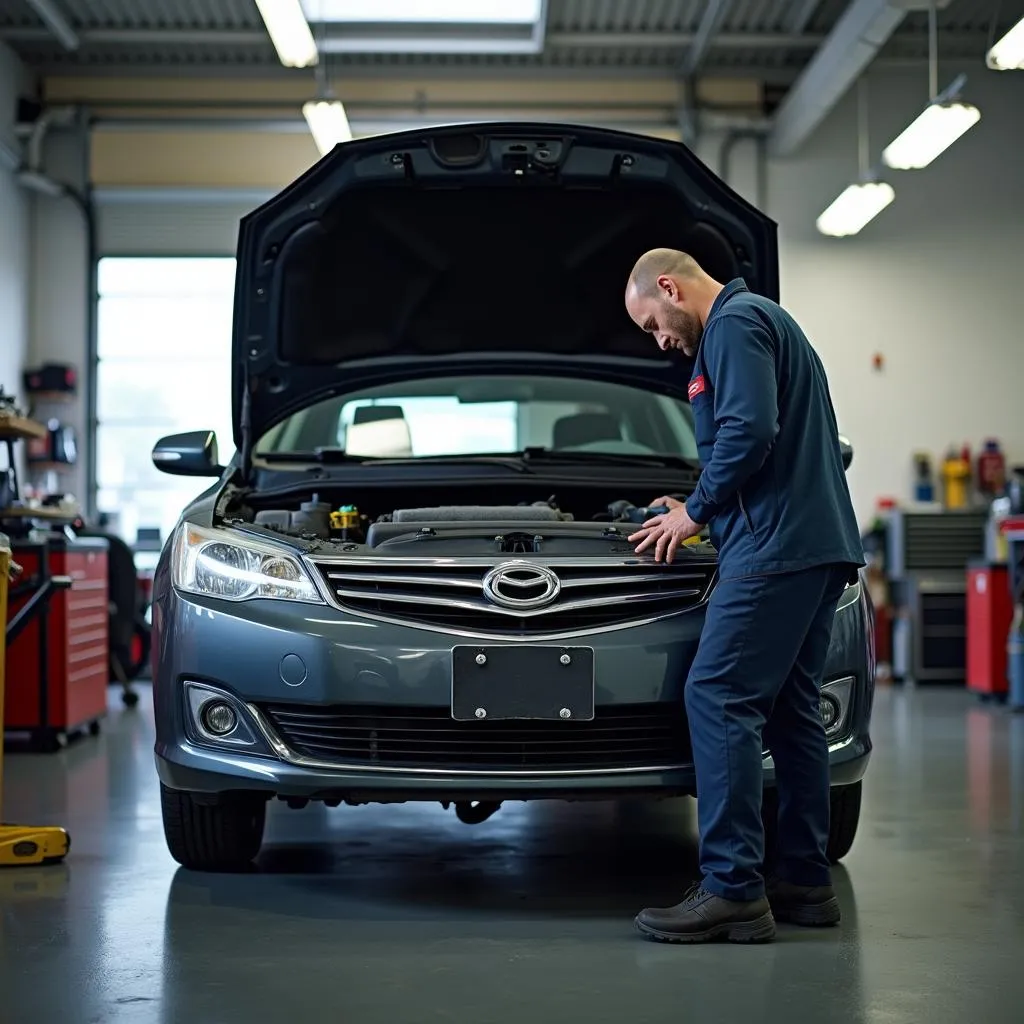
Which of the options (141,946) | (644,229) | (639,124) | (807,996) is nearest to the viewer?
(807,996)

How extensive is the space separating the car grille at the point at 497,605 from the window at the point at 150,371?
876 centimetres

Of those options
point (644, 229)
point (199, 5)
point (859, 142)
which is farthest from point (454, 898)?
point (859, 142)

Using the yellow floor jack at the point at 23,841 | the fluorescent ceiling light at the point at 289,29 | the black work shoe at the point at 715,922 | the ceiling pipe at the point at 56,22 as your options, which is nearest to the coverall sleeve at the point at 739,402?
the black work shoe at the point at 715,922

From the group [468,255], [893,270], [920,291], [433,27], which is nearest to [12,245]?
[433,27]

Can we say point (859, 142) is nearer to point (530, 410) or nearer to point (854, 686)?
point (530, 410)

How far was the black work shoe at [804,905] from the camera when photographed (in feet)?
8.81

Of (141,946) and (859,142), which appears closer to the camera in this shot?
(141,946)

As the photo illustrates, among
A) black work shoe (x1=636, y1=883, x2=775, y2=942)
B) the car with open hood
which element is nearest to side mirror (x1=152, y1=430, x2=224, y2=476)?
the car with open hood

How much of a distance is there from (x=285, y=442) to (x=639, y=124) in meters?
8.15

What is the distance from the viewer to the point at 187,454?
342 cm

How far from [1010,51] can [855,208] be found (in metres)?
3.15

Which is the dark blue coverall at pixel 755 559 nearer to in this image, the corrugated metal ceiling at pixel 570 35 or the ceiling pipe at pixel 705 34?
the ceiling pipe at pixel 705 34

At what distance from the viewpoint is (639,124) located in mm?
11328

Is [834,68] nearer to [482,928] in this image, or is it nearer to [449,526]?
[449,526]
